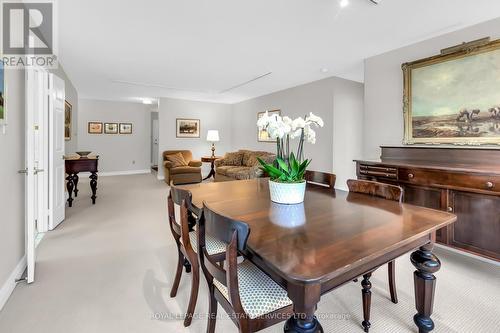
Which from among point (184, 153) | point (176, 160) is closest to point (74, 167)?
point (176, 160)

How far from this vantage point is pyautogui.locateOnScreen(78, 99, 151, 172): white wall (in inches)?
305

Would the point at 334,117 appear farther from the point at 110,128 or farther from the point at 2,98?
the point at 110,128

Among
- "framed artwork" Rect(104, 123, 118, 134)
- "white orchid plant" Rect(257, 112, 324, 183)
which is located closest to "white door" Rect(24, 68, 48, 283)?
"white orchid plant" Rect(257, 112, 324, 183)

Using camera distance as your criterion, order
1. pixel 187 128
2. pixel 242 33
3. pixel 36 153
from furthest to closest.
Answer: pixel 187 128 < pixel 242 33 < pixel 36 153

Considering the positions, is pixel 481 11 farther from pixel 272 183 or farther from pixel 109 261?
pixel 109 261

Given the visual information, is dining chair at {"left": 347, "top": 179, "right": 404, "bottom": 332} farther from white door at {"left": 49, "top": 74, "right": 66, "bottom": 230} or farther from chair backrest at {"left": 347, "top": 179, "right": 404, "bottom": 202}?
white door at {"left": 49, "top": 74, "right": 66, "bottom": 230}

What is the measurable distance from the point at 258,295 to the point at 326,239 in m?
0.42

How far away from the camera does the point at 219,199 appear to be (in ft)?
5.77

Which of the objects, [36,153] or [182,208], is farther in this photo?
[36,153]

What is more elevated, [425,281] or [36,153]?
[36,153]

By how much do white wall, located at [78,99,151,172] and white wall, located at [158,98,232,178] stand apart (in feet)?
5.64

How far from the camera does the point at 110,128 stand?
8.07m

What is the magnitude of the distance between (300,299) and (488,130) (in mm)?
2862

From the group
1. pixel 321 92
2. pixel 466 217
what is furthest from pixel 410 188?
pixel 321 92
